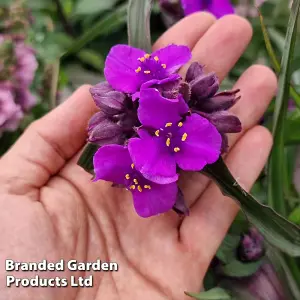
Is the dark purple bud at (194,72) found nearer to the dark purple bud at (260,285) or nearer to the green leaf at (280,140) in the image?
the green leaf at (280,140)

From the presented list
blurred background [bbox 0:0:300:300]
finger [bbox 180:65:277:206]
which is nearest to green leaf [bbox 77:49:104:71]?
blurred background [bbox 0:0:300:300]

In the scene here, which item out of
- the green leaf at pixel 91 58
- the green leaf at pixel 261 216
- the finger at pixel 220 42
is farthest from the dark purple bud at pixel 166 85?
the green leaf at pixel 91 58

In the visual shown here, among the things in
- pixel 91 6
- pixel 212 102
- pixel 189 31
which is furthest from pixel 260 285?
pixel 91 6

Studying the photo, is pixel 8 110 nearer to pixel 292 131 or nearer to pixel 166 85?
pixel 166 85

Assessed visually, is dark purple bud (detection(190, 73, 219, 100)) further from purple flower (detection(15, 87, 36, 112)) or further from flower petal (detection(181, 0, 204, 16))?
purple flower (detection(15, 87, 36, 112))

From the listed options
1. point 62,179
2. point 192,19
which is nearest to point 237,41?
point 192,19

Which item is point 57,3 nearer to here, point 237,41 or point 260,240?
point 237,41
